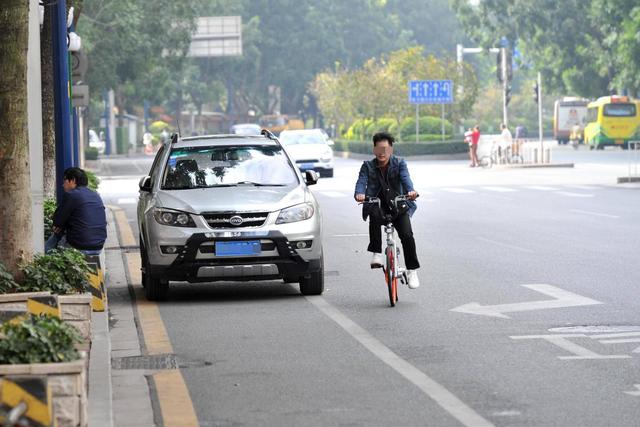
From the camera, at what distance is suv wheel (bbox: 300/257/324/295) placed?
48.8ft

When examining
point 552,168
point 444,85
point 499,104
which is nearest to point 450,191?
point 552,168

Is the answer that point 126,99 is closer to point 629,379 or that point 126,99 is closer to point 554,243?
point 554,243

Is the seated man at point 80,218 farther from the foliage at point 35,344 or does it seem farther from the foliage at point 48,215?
the foliage at point 35,344

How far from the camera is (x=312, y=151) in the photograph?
1918 inches

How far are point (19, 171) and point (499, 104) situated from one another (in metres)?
116

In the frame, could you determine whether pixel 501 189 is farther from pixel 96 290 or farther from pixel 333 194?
pixel 96 290

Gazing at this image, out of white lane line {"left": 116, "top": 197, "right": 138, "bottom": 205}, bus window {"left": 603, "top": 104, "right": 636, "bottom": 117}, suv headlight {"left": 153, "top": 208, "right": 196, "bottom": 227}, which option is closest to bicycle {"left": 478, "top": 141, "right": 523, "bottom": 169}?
white lane line {"left": 116, "top": 197, "right": 138, "bottom": 205}

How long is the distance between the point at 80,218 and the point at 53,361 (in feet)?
25.9

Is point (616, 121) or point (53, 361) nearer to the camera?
point (53, 361)

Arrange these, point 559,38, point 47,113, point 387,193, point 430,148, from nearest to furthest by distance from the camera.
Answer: point 387,193 < point 47,113 < point 430,148 < point 559,38

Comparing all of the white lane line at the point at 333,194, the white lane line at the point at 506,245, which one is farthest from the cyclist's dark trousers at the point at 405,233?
the white lane line at the point at 333,194

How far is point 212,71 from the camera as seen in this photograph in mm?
118375

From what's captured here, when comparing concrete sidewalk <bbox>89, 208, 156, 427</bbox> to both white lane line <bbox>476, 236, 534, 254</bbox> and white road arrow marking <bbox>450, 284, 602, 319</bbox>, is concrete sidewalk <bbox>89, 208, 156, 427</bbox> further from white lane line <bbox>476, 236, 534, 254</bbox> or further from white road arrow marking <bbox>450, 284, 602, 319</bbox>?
white lane line <bbox>476, 236, 534, 254</bbox>

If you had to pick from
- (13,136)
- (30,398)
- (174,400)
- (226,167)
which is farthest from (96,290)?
(30,398)
